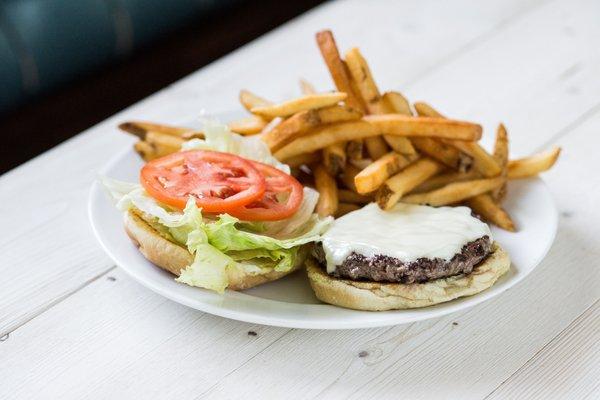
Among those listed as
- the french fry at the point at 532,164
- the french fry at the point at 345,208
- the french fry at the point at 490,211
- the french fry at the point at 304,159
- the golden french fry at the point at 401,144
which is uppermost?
the french fry at the point at 304,159

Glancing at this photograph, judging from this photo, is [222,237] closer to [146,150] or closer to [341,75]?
[146,150]

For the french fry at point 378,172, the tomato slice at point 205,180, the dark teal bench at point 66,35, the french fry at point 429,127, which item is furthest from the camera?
the dark teal bench at point 66,35

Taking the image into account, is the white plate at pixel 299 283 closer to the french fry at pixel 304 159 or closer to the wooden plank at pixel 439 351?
the wooden plank at pixel 439 351

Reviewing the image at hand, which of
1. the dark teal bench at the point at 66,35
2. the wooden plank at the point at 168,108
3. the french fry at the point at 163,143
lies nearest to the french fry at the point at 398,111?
the french fry at the point at 163,143

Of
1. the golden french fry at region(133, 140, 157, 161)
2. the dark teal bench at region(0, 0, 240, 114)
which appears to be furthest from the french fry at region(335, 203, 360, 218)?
the dark teal bench at region(0, 0, 240, 114)

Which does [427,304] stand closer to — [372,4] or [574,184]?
[574,184]

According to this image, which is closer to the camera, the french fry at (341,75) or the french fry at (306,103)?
the french fry at (306,103)

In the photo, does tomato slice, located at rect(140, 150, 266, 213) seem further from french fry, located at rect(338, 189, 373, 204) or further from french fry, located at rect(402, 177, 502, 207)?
french fry, located at rect(402, 177, 502, 207)
